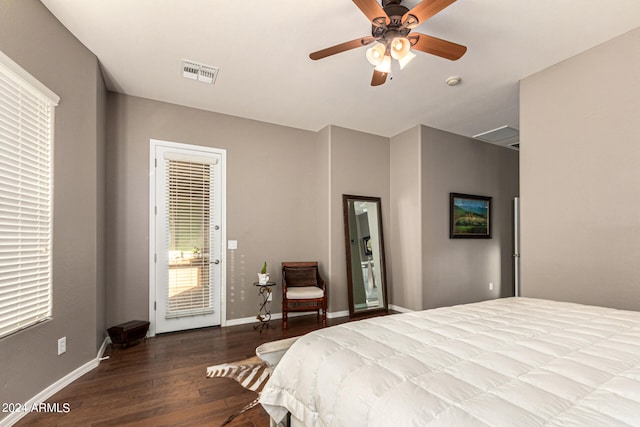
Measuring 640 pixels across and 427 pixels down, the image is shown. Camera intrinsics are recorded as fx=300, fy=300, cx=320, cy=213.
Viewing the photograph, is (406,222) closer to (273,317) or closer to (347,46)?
(273,317)

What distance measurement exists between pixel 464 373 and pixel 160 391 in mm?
2280

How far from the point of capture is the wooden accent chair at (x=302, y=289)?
388 centimetres

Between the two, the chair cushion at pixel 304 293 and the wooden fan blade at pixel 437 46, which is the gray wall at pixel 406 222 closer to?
the chair cushion at pixel 304 293

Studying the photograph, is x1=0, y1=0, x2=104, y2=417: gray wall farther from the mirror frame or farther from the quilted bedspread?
the mirror frame

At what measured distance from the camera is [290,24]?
2371 millimetres

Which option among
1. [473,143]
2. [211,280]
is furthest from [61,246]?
[473,143]

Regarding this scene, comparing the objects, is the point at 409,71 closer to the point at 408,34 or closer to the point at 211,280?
the point at 408,34

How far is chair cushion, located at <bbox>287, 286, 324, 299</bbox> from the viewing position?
12.7ft

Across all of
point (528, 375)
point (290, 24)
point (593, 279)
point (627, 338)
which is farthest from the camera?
point (593, 279)

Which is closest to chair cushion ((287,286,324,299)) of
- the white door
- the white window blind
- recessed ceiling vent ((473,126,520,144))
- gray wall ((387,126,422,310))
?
the white door

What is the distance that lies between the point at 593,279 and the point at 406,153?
9.30 feet

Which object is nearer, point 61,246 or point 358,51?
point 61,246

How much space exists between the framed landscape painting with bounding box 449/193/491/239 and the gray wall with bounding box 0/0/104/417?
459 centimetres

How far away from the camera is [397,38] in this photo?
2.03 meters
